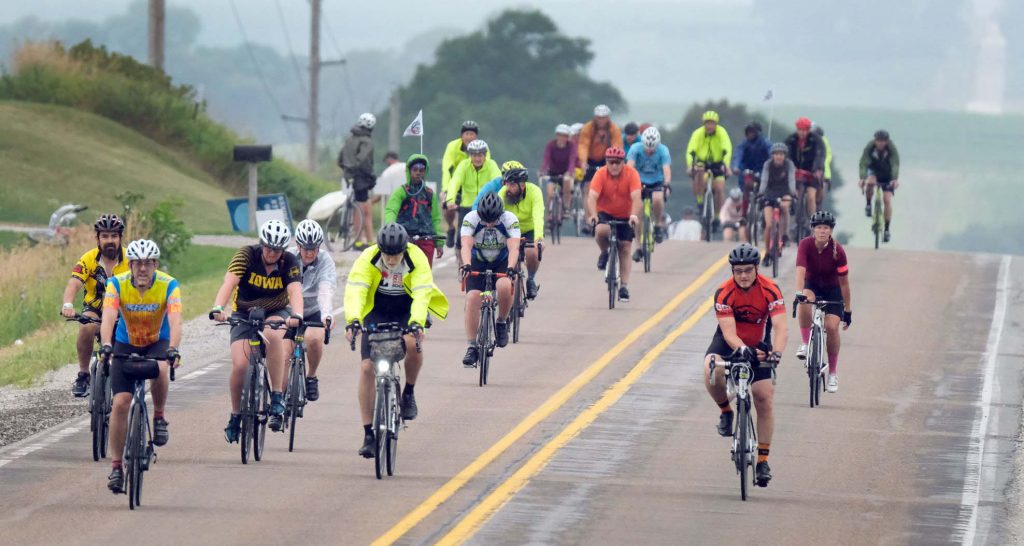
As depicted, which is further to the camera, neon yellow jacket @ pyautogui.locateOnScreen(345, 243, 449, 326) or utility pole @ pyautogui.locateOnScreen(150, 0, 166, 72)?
utility pole @ pyautogui.locateOnScreen(150, 0, 166, 72)

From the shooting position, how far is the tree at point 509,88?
109 meters

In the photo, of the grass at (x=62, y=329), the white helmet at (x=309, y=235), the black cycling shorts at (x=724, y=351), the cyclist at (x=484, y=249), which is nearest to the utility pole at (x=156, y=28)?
the grass at (x=62, y=329)

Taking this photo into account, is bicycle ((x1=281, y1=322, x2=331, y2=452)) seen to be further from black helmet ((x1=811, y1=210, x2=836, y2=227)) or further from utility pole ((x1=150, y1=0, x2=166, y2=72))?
utility pole ((x1=150, y1=0, x2=166, y2=72))

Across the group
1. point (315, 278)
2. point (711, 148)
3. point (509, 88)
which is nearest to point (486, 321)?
point (315, 278)

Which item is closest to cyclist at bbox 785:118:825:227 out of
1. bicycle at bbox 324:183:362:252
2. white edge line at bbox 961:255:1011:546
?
white edge line at bbox 961:255:1011:546

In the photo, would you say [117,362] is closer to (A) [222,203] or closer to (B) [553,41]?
(A) [222,203]

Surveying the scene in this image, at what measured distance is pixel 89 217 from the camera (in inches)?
1531

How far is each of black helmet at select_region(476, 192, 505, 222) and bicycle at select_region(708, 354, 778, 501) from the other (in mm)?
5251

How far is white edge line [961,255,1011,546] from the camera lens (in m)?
15.8

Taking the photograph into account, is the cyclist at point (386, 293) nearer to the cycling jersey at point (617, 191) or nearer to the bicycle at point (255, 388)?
the bicycle at point (255, 388)

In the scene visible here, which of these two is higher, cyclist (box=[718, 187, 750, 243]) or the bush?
the bush

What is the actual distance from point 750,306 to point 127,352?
4683 mm

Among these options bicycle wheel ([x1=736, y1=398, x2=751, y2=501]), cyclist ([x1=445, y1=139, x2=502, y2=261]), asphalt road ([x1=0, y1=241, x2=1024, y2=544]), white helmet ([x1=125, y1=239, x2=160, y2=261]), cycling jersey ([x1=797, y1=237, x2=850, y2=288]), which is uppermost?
cyclist ([x1=445, y1=139, x2=502, y2=261])

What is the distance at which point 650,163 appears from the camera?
29.2 metres
